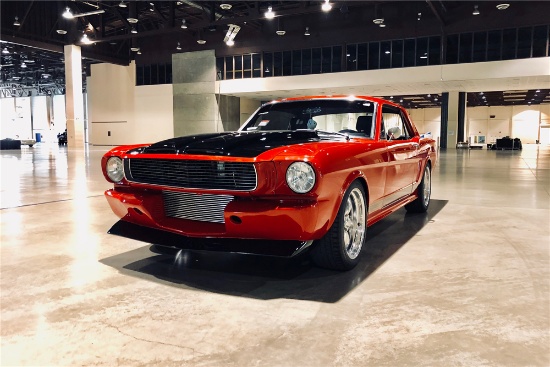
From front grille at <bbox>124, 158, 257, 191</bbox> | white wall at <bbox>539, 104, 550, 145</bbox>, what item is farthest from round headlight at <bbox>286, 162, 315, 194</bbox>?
white wall at <bbox>539, 104, 550, 145</bbox>

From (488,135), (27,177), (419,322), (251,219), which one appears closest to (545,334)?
(419,322)

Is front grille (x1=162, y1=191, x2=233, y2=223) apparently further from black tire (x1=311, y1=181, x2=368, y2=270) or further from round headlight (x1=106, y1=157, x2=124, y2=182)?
black tire (x1=311, y1=181, x2=368, y2=270)

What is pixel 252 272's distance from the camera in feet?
10.1

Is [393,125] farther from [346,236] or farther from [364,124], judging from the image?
[346,236]

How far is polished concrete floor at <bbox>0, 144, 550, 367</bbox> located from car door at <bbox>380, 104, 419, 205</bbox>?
47cm

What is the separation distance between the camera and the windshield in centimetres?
398

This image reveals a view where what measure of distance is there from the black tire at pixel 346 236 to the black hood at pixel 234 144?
A: 53 cm

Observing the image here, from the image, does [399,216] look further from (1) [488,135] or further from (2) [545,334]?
(1) [488,135]

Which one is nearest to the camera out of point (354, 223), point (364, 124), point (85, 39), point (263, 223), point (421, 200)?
point (263, 223)

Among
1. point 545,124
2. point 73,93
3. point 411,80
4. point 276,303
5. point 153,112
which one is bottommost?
point 276,303

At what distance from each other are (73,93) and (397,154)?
95.6ft

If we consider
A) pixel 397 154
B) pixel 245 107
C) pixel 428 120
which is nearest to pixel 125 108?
pixel 245 107

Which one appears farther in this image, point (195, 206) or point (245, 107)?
point (245, 107)

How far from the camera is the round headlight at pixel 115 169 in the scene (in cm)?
334
